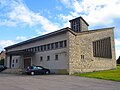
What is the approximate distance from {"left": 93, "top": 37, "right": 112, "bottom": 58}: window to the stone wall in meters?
0.69

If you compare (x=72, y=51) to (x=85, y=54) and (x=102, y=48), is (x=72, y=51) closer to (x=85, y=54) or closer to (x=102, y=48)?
(x=85, y=54)

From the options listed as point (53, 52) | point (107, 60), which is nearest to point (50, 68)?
point (53, 52)

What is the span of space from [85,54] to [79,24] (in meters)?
6.67

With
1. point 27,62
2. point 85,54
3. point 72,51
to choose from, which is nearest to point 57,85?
point 72,51

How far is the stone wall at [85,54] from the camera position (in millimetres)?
30062

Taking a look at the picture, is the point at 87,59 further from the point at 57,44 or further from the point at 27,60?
the point at 27,60

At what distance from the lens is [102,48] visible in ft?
118

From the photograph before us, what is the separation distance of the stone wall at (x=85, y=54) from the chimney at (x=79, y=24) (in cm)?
286

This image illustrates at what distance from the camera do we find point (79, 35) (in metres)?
32.0

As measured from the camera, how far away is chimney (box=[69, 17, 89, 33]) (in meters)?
36.4

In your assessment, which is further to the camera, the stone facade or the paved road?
the stone facade

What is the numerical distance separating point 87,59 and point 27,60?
13.1 m

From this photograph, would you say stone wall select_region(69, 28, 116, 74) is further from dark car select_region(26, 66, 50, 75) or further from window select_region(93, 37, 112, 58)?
dark car select_region(26, 66, 50, 75)

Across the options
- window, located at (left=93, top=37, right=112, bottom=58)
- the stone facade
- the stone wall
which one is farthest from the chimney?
window, located at (left=93, top=37, right=112, bottom=58)
